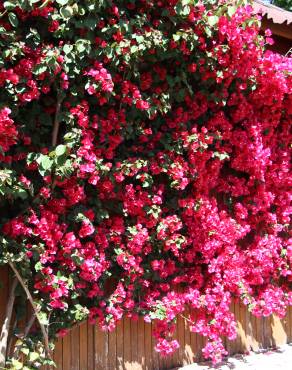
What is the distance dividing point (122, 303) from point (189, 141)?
1360 mm

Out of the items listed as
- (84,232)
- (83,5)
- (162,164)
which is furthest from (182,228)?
(83,5)

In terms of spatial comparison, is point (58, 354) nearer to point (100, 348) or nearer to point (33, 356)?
point (100, 348)

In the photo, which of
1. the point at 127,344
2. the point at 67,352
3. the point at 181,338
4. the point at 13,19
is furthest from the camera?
the point at 181,338

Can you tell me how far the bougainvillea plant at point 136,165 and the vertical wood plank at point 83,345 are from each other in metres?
0.29

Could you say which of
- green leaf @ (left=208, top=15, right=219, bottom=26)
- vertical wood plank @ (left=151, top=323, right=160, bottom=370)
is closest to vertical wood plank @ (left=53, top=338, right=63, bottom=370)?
vertical wood plank @ (left=151, top=323, right=160, bottom=370)

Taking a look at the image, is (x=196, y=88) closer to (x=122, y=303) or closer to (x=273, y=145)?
(x=273, y=145)

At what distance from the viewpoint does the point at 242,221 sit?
498 centimetres

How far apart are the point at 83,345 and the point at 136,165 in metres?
1.48

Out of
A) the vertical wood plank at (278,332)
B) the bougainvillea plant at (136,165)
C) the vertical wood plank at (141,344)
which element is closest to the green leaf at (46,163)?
the bougainvillea plant at (136,165)

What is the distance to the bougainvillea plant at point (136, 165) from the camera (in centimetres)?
338

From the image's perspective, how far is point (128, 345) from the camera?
4.43m

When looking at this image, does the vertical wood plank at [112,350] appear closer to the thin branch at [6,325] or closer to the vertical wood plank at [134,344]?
the vertical wood plank at [134,344]

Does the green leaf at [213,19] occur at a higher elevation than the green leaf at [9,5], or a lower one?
higher

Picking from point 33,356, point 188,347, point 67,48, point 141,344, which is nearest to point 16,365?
point 33,356
